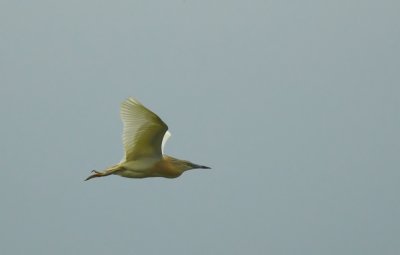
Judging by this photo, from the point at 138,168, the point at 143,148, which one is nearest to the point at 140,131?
the point at 143,148

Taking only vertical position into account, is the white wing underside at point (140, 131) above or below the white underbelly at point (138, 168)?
above

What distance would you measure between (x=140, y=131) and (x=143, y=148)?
65 centimetres

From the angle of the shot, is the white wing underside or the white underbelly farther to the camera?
the white underbelly

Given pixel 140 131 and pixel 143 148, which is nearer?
pixel 140 131

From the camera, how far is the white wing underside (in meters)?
21.6

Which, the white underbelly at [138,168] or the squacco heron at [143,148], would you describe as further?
the white underbelly at [138,168]

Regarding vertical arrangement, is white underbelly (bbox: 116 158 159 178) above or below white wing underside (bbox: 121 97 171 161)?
below

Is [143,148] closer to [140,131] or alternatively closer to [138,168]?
[138,168]

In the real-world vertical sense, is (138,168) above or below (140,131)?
below

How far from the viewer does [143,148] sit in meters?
22.7

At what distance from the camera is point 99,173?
22672mm

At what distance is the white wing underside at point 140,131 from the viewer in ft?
70.8

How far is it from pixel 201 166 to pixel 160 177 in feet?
3.86

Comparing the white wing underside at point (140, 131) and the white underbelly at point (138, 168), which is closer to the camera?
the white wing underside at point (140, 131)
